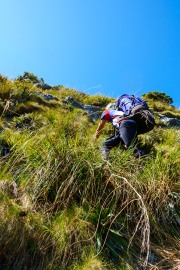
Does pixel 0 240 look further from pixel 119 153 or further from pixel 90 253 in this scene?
pixel 119 153

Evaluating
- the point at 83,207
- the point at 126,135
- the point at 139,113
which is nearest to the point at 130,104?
the point at 139,113

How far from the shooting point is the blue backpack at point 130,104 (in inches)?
228

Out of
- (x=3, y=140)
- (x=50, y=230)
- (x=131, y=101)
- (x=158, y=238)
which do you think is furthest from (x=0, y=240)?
(x=131, y=101)

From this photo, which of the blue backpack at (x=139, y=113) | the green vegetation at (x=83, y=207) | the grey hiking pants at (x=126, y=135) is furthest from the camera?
the blue backpack at (x=139, y=113)

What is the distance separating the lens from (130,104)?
241 inches

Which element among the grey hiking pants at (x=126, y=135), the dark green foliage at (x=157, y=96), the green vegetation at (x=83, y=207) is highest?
the dark green foliage at (x=157, y=96)

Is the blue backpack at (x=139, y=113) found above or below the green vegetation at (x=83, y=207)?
above

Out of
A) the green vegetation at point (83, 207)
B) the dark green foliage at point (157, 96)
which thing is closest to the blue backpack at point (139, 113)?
the green vegetation at point (83, 207)

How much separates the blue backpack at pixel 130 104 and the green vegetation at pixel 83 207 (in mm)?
1247

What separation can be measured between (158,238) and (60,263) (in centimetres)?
133

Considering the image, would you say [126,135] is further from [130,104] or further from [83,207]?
[83,207]

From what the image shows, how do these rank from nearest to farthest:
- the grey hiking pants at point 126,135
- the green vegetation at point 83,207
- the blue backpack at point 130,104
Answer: the green vegetation at point 83,207 < the grey hiking pants at point 126,135 < the blue backpack at point 130,104

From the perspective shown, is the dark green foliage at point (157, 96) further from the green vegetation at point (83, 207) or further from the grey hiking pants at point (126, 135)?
the green vegetation at point (83, 207)

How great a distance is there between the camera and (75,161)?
422 centimetres
